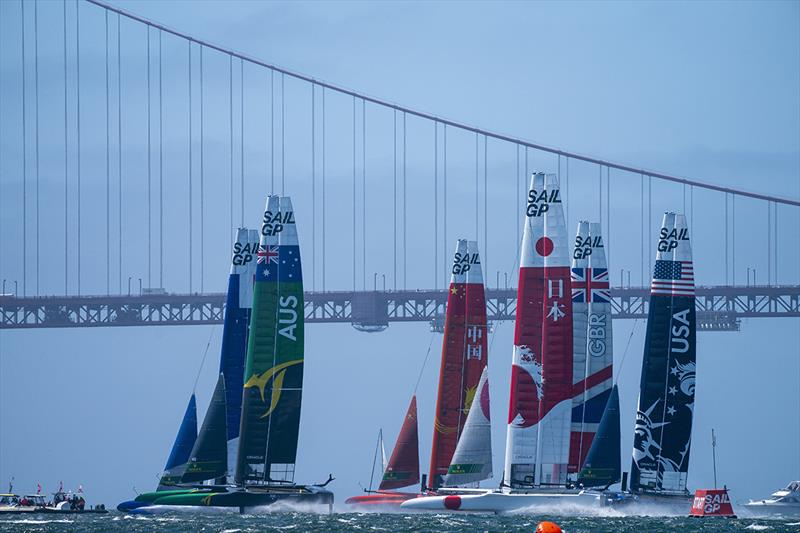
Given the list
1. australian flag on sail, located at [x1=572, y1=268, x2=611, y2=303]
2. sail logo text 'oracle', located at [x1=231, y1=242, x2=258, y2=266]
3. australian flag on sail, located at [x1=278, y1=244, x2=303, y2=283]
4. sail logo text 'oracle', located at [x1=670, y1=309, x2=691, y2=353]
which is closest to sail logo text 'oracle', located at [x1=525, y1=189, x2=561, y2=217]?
australian flag on sail, located at [x1=572, y1=268, x2=611, y2=303]

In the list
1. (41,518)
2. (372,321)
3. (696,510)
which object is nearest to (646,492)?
(696,510)

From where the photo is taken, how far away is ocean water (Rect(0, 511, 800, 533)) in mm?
28859

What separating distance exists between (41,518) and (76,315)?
23.0 m

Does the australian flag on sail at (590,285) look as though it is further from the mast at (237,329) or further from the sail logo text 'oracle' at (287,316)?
the mast at (237,329)

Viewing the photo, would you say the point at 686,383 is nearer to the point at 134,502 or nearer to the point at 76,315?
the point at 134,502

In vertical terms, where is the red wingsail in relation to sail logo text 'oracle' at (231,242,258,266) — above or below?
below

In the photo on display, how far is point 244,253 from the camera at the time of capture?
3531 cm

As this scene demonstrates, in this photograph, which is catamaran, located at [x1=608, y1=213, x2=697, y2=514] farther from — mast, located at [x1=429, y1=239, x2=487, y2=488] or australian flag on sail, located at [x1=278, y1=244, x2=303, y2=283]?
australian flag on sail, located at [x1=278, y1=244, x2=303, y2=283]

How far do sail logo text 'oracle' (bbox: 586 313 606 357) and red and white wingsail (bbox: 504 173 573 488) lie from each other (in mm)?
2073

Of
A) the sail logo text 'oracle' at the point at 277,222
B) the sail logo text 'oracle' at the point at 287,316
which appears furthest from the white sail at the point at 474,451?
the sail logo text 'oracle' at the point at 277,222

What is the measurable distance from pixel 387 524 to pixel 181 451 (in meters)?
5.52

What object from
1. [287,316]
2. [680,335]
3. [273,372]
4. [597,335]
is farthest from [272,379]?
[680,335]

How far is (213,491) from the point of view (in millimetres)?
32031

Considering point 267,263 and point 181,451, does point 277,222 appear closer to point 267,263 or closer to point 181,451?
point 267,263
